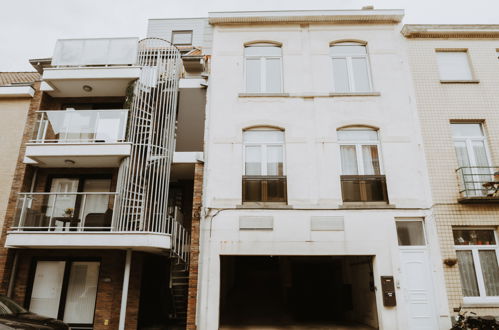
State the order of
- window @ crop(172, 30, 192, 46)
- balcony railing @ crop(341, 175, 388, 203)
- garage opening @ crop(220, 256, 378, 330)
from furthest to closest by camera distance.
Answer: window @ crop(172, 30, 192, 46)
garage opening @ crop(220, 256, 378, 330)
balcony railing @ crop(341, 175, 388, 203)

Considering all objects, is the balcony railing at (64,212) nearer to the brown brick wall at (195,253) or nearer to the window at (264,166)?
the brown brick wall at (195,253)

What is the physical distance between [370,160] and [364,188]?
0.96 m

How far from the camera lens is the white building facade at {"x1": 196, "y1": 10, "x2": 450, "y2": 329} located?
8.85 metres

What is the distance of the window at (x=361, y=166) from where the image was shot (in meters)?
9.45

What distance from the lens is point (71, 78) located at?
1077 cm

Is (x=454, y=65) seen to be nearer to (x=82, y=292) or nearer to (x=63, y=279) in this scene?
(x=82, y=292)

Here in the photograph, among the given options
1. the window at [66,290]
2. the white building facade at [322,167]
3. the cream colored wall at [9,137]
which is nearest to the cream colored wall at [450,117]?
the white building facade at [322,167]

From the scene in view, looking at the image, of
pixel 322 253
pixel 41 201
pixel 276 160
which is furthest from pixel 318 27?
pixel 41 201

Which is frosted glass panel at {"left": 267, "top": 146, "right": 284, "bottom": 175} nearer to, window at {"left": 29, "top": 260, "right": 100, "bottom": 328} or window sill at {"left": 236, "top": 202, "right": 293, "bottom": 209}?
window sill at {"left": 236, "top": 202, "right": 293, "bottom": 209}

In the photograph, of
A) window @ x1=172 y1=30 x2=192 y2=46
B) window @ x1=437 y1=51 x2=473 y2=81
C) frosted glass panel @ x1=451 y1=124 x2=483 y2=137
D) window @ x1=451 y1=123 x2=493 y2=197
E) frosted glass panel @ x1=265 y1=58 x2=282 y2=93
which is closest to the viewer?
window @ x1=451 y1=123 x2=493 y2=197

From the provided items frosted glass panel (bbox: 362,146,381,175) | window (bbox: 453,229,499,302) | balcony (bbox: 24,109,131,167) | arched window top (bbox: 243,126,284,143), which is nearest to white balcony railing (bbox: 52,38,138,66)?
balcony (bbox: 24,109,131,167)

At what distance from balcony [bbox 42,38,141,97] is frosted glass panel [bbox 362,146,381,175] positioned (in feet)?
26.0

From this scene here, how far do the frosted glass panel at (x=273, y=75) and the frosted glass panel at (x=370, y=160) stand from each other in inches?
136

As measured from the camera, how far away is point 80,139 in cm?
1043
